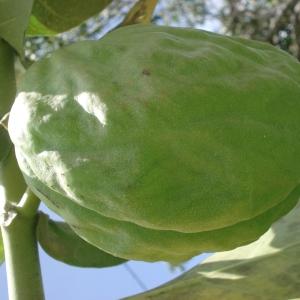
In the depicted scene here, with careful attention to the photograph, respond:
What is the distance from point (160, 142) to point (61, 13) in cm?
40

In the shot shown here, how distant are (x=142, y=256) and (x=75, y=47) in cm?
22

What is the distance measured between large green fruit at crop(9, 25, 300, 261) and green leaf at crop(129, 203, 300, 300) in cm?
12

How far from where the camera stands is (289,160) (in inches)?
28.0

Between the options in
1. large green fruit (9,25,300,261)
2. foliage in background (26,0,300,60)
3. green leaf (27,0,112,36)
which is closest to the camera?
large green fruit (9,25,300,261)

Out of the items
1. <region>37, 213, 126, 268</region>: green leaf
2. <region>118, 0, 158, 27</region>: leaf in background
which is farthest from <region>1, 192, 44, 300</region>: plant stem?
<region>118, 0, 158, 27</region>: leaf in background

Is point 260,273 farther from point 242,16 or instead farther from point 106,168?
point 242,16

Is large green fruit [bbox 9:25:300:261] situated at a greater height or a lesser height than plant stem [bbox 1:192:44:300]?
greater

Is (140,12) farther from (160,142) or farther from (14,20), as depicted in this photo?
(160,142)

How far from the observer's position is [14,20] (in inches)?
33.9

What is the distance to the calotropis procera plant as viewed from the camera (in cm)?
67

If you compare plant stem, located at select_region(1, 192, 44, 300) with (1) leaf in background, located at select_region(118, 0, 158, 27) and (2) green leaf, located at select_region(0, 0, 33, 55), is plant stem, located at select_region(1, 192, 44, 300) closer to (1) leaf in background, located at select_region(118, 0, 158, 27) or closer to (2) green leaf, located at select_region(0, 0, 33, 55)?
(2) green leaf, located at select_region(0, 0, 33, 55)

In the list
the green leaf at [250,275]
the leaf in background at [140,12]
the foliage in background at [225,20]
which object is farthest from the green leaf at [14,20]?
the foliage in background at [225,20]

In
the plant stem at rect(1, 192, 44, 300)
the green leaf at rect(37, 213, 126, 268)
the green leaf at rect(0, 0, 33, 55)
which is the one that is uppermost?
the green leaf at rect(0, 0, 33, 55)

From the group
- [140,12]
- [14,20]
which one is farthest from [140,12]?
[14,20]
